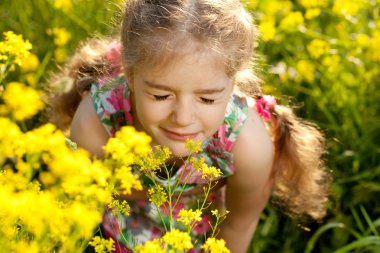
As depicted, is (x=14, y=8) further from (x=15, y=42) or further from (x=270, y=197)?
(x=15, y=42)

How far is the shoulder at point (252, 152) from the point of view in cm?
232

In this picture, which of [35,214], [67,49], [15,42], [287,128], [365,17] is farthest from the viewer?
[365,17]

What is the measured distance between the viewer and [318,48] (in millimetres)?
3014

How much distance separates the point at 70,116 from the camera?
2662 mm

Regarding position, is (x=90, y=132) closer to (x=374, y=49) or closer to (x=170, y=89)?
(x=170, y=89)

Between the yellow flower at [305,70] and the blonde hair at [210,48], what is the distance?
16.3 inches

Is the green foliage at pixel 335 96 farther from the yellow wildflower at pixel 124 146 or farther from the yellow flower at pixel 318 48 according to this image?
the yellow wildflower at pixel 124 146

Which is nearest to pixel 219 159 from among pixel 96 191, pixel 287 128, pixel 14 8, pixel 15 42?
pixel 287 128


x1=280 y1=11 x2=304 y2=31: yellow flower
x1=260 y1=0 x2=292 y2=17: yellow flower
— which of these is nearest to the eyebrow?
x1=280 y1=11 x2=304 y2=31: yellow flower

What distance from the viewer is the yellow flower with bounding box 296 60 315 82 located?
2998mm

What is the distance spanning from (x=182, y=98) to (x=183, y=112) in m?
0.04

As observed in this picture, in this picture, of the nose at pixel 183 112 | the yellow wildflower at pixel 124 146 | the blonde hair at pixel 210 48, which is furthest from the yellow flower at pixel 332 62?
the yellow wildflower at pixel 124 146

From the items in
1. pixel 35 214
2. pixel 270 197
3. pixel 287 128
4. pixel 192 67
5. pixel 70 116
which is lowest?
pixel 270 197

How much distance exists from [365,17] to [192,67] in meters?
1.78
